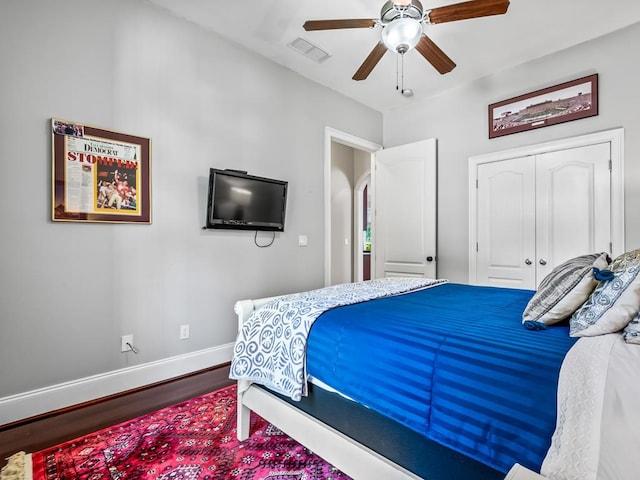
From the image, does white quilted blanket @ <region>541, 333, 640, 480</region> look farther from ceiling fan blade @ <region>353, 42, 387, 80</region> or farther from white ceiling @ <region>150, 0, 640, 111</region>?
white ceiling @ <region>150, 0, 640, 111</region>

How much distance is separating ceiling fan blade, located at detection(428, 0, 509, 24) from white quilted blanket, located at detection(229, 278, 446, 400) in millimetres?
1763

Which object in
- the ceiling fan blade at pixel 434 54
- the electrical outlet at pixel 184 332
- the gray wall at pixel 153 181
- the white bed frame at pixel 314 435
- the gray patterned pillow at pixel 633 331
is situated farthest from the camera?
the electrical outlet at pixel 184 332

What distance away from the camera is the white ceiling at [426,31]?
8.46 feet

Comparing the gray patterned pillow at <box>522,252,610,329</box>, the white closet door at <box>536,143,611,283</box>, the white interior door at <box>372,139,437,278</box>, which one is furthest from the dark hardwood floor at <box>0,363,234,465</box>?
the white closet door at <box>536,143,611,283</box>

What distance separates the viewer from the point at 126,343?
2406 millimetres

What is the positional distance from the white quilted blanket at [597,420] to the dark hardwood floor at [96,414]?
7.19ft

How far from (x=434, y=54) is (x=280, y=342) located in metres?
2.25

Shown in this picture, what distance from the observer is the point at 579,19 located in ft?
8.97

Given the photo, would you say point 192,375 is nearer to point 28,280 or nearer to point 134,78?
point 28,280

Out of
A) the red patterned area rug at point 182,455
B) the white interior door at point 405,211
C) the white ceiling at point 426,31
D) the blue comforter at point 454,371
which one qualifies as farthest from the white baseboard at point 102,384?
the white ceiling at point 426,31

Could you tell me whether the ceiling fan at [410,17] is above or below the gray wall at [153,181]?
above

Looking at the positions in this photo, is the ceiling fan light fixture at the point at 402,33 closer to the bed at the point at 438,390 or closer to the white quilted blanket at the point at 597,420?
the bed at the point at 438,390

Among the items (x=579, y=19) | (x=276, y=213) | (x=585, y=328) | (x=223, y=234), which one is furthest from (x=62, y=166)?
(x=579, y=19)

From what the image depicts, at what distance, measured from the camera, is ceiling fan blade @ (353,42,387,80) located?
2.33 metres
